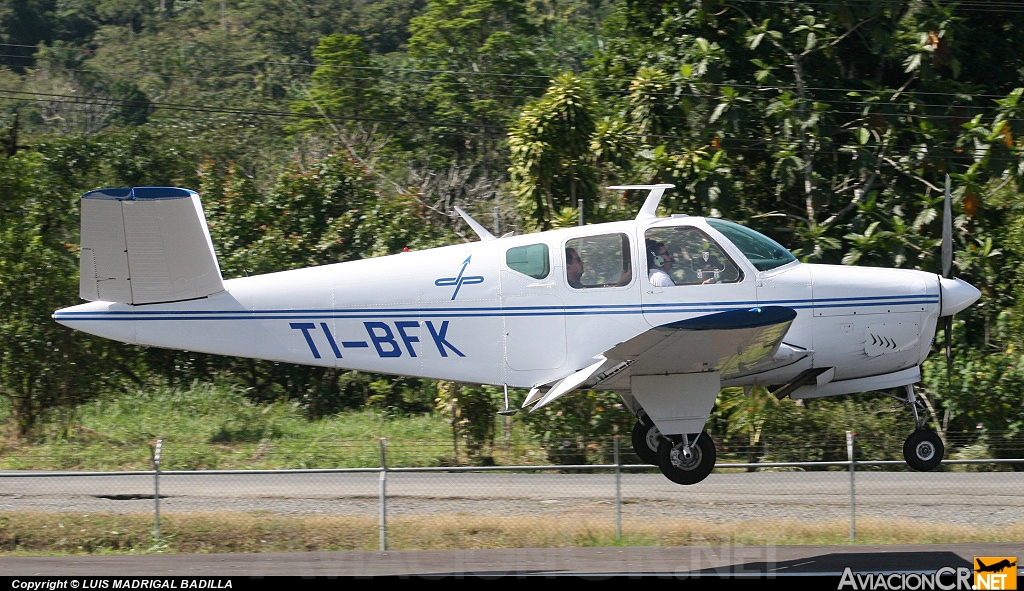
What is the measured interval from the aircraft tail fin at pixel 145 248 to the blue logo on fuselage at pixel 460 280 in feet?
6.30

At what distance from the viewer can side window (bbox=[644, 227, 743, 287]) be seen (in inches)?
343

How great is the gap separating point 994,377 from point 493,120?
548 inches

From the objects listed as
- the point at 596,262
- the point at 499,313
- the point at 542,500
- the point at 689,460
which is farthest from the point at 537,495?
the point at 596,262

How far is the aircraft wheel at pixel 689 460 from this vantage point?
8.95 m

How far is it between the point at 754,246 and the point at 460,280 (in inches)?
101

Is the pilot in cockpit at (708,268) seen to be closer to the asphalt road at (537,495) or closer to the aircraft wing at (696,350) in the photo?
the aircraft wing at (696,350)

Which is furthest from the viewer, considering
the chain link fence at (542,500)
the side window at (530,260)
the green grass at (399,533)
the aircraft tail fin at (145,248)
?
the chain link fence at (542,500)

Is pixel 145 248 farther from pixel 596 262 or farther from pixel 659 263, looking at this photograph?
pixel 659 263

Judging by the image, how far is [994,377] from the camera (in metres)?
15.5

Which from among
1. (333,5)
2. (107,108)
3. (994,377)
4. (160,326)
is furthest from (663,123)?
(333,5)

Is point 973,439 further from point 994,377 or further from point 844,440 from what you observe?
point 844,440

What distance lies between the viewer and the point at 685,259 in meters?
8.79

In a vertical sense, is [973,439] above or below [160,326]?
below

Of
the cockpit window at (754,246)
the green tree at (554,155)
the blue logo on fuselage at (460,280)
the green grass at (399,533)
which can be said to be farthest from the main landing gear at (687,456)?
the green tree at (554,155)
